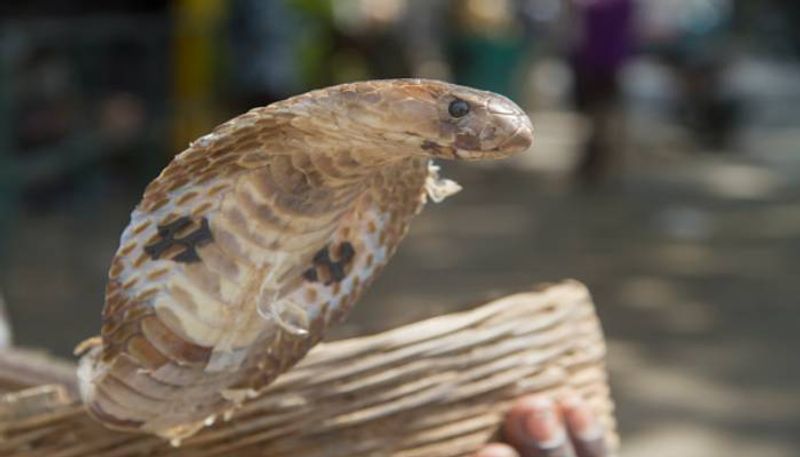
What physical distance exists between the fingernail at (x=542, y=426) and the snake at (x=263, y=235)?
258mm

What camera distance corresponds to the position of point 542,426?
Answer: 1.50 meters

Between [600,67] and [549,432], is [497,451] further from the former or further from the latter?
[600,67]

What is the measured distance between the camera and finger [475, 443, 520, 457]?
1.48m

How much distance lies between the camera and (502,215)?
299 inches

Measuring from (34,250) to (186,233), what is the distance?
5266mm

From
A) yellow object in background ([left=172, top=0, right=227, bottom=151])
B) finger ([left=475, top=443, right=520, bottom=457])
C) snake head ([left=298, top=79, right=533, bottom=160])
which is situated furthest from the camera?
yellow object in background ([left=172, top=0, right=227, bottom=151])

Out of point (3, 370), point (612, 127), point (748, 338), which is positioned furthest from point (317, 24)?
point (3, 370)

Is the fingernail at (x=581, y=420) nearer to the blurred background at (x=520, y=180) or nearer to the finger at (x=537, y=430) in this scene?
the finger at (x=537, y=430)

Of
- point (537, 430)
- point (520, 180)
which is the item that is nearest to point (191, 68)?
point (520, 180)

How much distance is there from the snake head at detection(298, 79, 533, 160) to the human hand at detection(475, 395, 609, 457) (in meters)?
0.50

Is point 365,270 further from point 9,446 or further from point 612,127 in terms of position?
point 612,127

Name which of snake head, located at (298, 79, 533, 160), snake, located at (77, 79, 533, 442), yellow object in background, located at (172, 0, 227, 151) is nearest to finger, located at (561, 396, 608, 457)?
snake, located at (77, 79, 533, 442)

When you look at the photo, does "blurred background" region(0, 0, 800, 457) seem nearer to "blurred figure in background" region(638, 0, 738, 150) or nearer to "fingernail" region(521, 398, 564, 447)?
"blurred figure in background" region(638, 0, 738, 150)

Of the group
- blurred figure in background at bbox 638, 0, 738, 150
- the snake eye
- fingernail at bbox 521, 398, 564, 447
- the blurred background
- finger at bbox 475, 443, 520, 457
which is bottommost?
finger at bbox 475, 443, 520, 457
